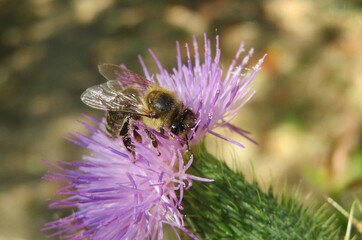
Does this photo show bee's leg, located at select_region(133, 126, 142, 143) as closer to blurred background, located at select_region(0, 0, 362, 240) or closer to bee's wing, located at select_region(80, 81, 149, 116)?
bee's wing, located at select_region(80, 81, 149, 116)

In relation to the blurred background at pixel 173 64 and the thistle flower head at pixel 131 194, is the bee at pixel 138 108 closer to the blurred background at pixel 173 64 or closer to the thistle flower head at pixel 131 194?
the thistle flower head at pixel 131 194

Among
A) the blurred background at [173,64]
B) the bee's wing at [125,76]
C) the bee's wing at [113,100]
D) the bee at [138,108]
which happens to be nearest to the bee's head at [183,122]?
the bee at [138,108]

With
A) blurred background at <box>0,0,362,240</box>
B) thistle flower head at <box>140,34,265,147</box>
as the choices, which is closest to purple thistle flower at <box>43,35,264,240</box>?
thistle flower head at <box>140,34,265,147</box>

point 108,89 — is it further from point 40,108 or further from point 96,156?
point 40,108

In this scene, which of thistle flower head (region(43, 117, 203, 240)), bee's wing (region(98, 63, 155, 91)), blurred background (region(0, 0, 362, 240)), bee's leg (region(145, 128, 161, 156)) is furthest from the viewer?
→ blurred background (region(0, 0, 362, 240))

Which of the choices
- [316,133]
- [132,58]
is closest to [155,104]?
[316,133]

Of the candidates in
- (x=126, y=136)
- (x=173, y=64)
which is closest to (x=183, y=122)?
(x=126, y=136)
